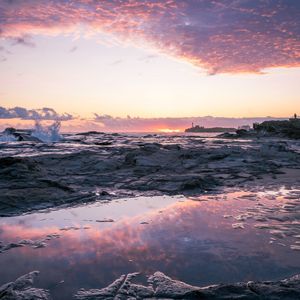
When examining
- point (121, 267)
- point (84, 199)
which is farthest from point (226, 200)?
point (121, 267)

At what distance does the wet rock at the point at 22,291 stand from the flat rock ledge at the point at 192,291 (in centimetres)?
23

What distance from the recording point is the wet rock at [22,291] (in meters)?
1.94

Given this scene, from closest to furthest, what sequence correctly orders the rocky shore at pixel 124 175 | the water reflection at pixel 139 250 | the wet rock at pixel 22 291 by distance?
1. the wet rock at pixel 22 291
2. the water reflection at pixel 139 250
3. the rocky shore at pixel 124 175

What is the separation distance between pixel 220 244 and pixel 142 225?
94 centimetres

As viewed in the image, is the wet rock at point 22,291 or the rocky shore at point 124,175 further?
the rocky shore at point 124,175

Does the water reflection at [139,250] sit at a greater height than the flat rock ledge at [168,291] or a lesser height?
lesser

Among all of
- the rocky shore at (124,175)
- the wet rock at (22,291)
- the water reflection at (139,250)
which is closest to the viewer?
the wet rock at (22,291)

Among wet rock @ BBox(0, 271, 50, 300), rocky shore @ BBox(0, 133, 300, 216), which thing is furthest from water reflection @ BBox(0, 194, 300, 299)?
rocky shore @ BBox(0, 133, 300, 216)

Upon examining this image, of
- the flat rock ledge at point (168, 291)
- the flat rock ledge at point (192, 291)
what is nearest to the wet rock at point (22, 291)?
the flat rock ledge at point (168, 291)

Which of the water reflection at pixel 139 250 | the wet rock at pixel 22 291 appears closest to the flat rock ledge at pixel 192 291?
the water reflection at pixel 139 250

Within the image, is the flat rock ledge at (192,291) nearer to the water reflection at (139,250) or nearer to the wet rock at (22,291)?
the water reflection at (139,250)

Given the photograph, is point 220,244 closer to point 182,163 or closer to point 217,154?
point 182,163

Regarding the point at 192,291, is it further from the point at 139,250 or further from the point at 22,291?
the point at 22,291

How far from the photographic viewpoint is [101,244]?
2879mm
